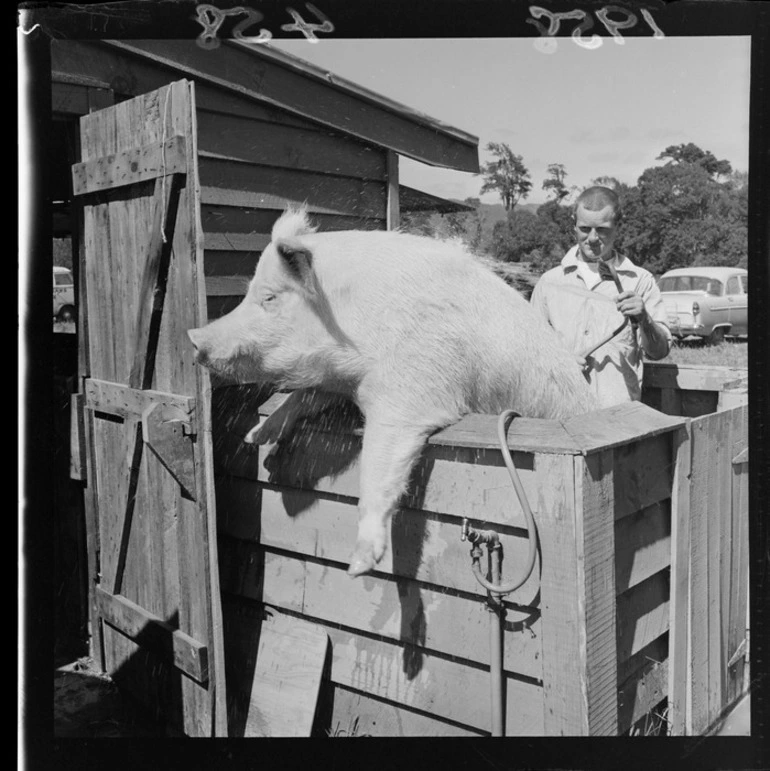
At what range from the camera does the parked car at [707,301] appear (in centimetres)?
263

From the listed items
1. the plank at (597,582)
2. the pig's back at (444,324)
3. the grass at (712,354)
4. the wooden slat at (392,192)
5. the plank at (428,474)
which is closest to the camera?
the plank at (597,582)

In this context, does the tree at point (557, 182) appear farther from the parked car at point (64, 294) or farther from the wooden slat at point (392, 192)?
the parked car at point (64, 294)

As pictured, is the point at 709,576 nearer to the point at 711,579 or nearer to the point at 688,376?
the point at 711,579

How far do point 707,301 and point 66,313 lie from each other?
781 centimetres

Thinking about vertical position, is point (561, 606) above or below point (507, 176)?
below

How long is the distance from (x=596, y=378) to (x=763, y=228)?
1116 millimetres

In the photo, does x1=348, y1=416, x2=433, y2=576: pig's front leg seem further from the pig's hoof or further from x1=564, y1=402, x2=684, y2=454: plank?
x1=564, y1=402, x2=684, y2=454: plank

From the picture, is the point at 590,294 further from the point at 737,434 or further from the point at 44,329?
the point at 44,329

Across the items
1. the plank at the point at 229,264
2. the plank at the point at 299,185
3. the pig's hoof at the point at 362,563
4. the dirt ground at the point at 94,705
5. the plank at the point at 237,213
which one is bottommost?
the dirt ground at the point at 94,705

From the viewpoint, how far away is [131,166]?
111 inches

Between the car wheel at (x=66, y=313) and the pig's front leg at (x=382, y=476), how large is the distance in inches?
273

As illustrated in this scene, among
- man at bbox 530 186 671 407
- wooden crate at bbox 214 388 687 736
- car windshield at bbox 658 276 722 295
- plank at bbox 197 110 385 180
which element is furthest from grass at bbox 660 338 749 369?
plank at bbox 197 110 385 180

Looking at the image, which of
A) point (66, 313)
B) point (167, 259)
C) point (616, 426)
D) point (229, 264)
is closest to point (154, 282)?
point (167, 259)

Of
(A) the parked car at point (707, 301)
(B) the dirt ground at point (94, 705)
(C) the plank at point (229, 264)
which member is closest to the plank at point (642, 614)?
(A) the parked car at point (707, 301)
